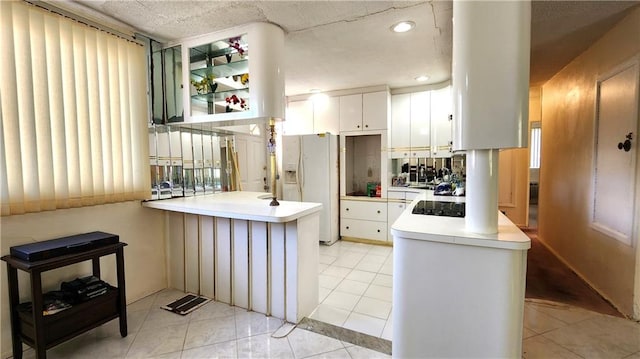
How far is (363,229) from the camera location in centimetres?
455

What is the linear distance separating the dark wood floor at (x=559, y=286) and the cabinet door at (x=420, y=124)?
1989 millimetres

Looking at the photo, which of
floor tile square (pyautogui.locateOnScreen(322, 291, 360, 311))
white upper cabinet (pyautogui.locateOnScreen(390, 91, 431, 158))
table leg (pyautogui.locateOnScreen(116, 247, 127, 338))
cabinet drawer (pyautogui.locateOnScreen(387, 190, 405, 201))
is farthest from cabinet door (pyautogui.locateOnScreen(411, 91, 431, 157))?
Result: table leg (pyautogui.locateOnScreen(116, 247, 127, 338))

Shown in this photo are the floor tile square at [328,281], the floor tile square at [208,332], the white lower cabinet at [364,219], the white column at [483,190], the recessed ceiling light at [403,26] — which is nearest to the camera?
the white column at [483,190]

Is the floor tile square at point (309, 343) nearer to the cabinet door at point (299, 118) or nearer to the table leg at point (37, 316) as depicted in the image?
the table leg at point (37, 316)

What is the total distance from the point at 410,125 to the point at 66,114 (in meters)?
3.98

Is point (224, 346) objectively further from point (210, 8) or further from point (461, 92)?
point (210, 8)

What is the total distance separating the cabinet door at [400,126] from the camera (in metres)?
4.46

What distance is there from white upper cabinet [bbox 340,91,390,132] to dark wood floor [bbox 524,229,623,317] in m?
2.63

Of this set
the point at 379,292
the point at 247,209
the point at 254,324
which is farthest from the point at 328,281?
the point at 247,209

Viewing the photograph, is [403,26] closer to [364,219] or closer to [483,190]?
[483,190]

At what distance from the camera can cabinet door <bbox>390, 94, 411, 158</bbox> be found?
4457 mm

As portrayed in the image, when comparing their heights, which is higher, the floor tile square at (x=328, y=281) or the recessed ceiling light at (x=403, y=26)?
the recessed ceiling light at (x=403, y=26)

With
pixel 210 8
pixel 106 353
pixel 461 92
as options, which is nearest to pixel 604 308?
pixel 461 92

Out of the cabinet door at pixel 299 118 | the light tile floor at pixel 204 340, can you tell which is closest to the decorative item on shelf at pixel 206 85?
the light tile floor at pixel 204 340
